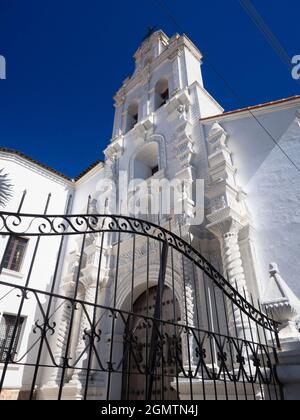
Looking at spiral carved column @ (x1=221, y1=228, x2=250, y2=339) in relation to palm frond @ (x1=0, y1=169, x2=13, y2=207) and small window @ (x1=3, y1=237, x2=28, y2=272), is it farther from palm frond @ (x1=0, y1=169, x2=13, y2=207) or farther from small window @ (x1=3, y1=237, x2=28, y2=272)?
palm frond @ (x1=0, y1=169, x2=13, y2=207)

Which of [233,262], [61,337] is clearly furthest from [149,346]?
[61,337]

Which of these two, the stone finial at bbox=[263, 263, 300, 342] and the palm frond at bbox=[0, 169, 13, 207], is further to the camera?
the palm frond at bbox=[0, 169, 13, 207]

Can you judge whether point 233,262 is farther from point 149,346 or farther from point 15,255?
point 15,255

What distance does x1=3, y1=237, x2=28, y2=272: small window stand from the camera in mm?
10398

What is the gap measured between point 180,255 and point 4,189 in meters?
8.84

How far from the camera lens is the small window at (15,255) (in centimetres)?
1040

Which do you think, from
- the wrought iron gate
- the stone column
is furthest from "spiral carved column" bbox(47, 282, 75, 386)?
the stone column

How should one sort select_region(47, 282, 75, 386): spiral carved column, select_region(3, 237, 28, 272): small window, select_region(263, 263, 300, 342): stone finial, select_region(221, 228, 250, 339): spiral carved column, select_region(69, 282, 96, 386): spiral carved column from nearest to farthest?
select_region(263, 263, 300, 342): stone finial → select_region(221, 228, 250, 339): spiral carved column → select_region(69, 282, 96, 386): spiral carved column → select_region(47, 282, 75, 386): spiral carved column → select_region(3, 237, 28, 272): small window

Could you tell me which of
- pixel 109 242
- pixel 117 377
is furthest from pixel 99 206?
pixel 117 377

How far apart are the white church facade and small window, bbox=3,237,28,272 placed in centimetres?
4

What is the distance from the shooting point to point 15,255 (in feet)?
34.9

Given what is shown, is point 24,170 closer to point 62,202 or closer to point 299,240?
point 62,202

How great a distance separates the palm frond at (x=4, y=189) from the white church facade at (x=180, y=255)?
26 centimetres

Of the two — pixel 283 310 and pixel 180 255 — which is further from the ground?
pixel 180 255
